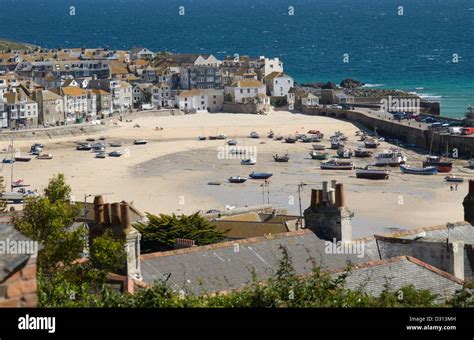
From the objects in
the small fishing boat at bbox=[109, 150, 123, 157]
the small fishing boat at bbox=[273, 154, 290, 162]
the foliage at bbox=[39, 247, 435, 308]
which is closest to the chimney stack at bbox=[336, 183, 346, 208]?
the foliage at bbox=[39, 247, 435, 308]

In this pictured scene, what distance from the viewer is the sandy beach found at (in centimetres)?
4447

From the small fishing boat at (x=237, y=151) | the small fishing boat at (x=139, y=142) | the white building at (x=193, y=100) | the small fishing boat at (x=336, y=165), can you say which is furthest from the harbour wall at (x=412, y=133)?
the small fishing boat at (x=139, y=142)

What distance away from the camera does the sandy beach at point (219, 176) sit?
146ft

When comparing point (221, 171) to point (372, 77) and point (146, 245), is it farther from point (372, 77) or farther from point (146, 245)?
point (372, 77)

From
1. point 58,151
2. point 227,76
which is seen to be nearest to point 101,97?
point 227,76

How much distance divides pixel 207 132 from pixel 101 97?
51.2ft

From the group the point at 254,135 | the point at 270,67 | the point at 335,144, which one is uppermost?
the point at 270,67

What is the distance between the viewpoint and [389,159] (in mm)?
58594

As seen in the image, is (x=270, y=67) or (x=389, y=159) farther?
(x=270, y=67)

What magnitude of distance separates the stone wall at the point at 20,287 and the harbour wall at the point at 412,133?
58.1 m

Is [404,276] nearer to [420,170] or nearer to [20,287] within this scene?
[20,287]

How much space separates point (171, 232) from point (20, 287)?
18839 mm

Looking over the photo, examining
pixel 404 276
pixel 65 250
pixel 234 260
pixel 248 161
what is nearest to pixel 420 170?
pixel 248 161

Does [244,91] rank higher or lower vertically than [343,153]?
higher
